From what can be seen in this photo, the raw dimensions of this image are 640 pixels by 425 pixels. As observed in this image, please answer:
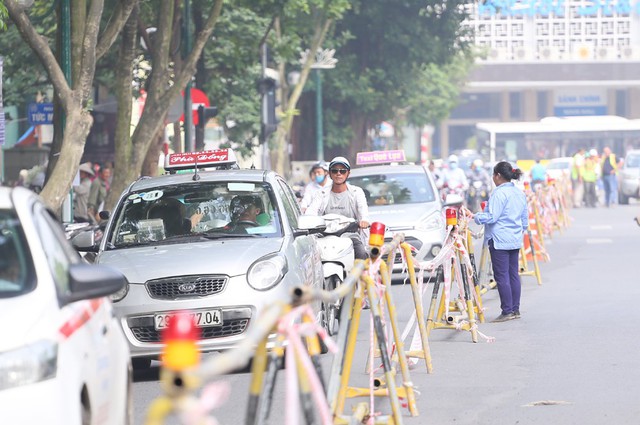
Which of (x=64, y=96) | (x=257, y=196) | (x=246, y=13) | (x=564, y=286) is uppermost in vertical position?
(x=246, y=13)

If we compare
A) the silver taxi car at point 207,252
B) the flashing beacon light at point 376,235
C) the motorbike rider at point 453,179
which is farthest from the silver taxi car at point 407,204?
the motorbike rider at point 453,179

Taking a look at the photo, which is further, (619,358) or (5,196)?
(619,358)

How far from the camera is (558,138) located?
195ft

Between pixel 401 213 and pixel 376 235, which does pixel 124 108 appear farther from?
pixel 376 235

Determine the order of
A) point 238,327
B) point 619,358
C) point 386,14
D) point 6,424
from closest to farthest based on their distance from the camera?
point 6,424
point 238,327
point 619,358
point 386,14

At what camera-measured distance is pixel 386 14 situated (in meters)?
44.4

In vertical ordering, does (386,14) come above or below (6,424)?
above

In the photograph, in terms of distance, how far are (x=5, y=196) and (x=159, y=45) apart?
51.0ft

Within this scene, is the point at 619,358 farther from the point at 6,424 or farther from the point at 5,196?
the point at 6,424

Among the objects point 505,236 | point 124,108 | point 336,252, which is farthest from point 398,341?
point 124,108

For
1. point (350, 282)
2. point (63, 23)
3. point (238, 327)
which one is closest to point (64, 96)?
point (63, 23)

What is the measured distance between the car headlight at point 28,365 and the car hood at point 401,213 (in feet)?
46.0

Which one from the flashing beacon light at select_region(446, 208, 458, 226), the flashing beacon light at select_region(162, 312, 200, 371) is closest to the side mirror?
the flashing beacon light at select_region(446, 208, 458, 226)

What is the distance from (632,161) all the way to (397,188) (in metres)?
28.7
